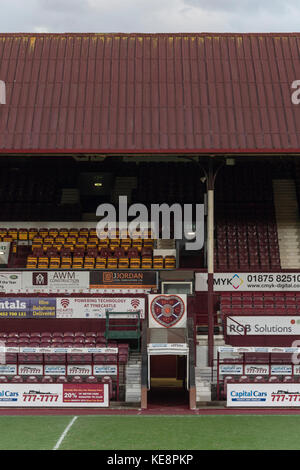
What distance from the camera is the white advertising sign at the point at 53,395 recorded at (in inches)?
985

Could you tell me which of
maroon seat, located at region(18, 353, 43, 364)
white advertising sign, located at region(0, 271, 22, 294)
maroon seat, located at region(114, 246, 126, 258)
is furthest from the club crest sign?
white advertising sign, located at region(0, 271, 22, 294)

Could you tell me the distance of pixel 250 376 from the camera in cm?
2630

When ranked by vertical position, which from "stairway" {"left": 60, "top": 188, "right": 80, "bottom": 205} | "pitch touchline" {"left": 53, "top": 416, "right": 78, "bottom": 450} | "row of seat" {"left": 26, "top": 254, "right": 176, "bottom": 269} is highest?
"stairway" {"left": 60, "top": 188, "right": 80, "bottom": 205}

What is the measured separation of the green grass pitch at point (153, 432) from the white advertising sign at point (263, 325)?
6327 mm

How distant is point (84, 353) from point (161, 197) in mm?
14838

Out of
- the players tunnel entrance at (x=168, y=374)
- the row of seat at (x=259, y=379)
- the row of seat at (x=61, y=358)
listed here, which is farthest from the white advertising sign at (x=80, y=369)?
the row of seat at (x=259, y=379)

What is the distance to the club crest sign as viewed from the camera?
2867 centimetres

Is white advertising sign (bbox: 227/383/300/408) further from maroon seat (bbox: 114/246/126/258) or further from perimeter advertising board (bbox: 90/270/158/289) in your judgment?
maroon seat (bbox: 114/246/126/258)

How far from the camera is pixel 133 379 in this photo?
89.0ft

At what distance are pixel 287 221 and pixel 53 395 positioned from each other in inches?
745

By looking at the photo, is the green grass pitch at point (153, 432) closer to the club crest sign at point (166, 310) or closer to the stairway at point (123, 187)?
the club crest sign at point (166, 310)

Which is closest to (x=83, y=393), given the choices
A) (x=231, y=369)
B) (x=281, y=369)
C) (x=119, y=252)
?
(x=231, y=369)

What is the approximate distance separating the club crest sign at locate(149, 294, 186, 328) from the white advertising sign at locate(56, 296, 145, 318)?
1977 millimetres
